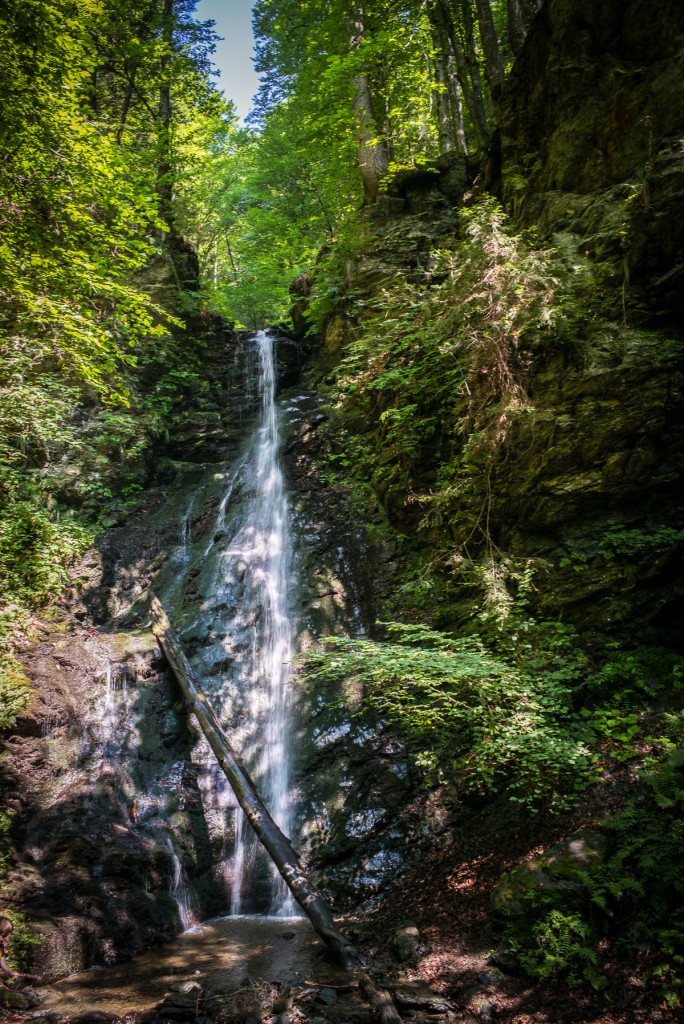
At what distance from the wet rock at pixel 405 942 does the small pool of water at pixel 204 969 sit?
0.53 m

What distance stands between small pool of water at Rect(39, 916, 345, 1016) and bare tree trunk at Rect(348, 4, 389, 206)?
14.5 meters

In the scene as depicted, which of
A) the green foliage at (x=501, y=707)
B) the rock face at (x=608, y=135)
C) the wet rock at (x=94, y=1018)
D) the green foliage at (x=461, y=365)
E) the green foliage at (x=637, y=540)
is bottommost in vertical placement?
the wet rock at (x=94, y=1018)

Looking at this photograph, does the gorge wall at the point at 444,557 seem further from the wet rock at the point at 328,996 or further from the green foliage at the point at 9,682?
the wet rock at the point at 328,996

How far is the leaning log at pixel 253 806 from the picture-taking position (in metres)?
4.64

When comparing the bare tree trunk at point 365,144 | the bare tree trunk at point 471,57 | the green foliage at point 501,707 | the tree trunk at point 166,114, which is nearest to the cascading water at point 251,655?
the green foliage at point 501,707

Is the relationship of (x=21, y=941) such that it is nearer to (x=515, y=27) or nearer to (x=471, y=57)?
(x=515, y=27)

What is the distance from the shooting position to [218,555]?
10.4m

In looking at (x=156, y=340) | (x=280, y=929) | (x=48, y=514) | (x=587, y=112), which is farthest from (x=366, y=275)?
(x=280, y=929)

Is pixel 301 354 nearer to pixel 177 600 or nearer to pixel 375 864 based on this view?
pixel 177 600

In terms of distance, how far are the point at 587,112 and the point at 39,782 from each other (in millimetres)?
12139

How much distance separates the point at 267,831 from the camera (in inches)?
221

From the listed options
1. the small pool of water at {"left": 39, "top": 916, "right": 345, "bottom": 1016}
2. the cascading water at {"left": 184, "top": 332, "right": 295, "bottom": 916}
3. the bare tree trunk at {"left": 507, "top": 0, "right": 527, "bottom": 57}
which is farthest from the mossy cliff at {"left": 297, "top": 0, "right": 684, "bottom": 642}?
the small pool of water at {"left": 39, "top": 916, "right": 345, "bottom": 1016}

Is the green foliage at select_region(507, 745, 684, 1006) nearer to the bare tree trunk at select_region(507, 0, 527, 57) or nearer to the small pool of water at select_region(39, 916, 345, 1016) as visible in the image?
the small pool of water at select_region(39, 916, 345, 1016)

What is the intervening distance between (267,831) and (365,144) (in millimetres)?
14683
